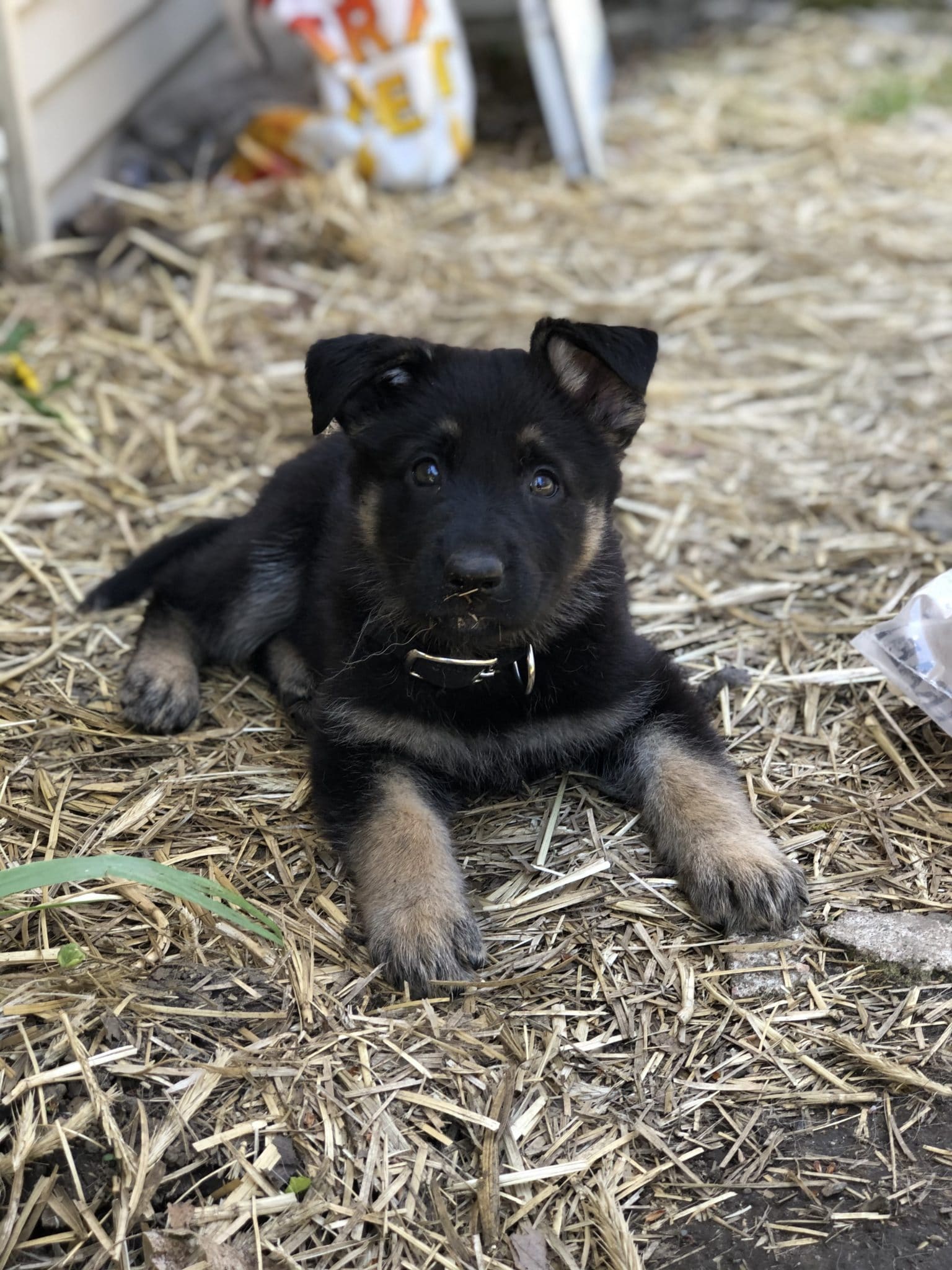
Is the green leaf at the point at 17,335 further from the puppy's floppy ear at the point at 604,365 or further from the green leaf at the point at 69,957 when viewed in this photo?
the green leaf at the point at 69,957

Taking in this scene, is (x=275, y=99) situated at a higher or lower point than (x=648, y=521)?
higher

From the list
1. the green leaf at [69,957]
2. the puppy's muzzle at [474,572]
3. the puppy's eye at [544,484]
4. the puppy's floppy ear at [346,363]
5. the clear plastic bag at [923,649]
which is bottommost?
the clear plastic bag at [923,649]

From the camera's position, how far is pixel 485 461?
10.6ft

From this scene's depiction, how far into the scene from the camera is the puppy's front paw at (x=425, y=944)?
2.99m

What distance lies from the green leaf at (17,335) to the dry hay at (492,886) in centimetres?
13

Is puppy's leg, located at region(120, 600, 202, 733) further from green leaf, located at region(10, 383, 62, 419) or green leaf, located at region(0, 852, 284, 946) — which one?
green leaf, located at region(10, 383, 62, 419)

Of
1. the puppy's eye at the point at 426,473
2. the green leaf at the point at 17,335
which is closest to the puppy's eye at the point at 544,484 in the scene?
the puppy's eye at the point at 426,473

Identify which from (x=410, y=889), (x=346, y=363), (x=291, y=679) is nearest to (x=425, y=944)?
(x=410, y=889)

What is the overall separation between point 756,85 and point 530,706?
8419 millimetres

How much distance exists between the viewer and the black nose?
298 centimetres

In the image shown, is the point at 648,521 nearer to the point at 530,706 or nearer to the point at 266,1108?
the point at 530,706

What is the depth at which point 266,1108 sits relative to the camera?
267 centimetres

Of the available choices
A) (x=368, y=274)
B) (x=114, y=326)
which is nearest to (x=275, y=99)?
(x=368, y=274)

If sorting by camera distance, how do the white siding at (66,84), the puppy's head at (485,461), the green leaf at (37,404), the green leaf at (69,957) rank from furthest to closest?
the white siding at (66,84), the green leaf at (37,404), the puppy's head at (485,461), the green leaf at (69,957)
